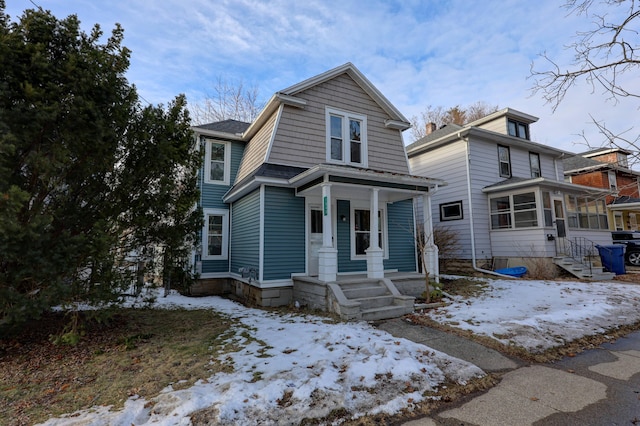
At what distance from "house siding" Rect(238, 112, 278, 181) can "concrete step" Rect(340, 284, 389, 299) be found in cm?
424

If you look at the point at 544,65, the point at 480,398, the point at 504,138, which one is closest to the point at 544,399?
the point at 480,398

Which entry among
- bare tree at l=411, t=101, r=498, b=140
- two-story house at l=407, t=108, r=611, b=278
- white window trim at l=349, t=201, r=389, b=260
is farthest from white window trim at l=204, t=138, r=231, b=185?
bare tree at l=411, t=101, r=498, b=140

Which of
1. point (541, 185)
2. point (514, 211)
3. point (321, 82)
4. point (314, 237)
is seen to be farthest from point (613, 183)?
point (314, 237)

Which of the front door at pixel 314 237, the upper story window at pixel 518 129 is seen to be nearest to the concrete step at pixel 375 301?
the front door at pixel 314 237

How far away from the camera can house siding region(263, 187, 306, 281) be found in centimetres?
780

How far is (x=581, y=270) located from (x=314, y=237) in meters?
9.88

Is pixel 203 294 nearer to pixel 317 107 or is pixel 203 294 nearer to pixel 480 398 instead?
pixel 317 107

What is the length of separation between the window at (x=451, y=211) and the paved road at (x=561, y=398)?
31.1 ft

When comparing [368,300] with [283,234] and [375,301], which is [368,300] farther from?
[283,234]

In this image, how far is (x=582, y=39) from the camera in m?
4.24

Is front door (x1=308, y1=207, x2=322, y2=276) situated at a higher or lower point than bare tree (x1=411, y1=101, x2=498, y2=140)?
lower

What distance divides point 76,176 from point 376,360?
4.99m

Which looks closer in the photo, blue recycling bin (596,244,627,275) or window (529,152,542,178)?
blue recycling bin (596,244,627,275)

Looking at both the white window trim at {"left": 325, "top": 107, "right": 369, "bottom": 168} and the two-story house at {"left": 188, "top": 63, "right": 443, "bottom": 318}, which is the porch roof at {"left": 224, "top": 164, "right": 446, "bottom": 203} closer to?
the two-story house at {"left": 188, "top": 63, "right": 443, "bottom": 318}
